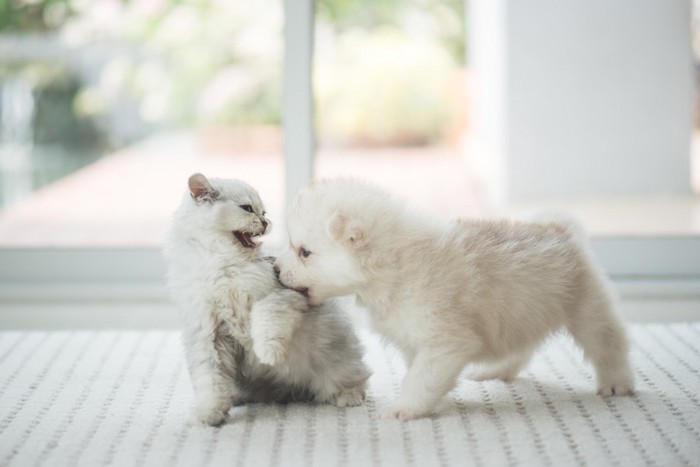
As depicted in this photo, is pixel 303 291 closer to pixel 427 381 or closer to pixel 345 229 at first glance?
pixel 345 229

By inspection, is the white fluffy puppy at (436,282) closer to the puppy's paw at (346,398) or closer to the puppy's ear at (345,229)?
the puppy's ear at (345,229)

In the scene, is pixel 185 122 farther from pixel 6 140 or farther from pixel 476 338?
pixel 476 338

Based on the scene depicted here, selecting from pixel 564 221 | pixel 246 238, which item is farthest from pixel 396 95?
pixel 246 238

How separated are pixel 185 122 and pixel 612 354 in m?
1.68

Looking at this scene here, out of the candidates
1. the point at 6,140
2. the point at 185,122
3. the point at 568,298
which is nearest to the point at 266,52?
the point at 185,122

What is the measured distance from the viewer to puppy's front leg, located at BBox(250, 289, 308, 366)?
1.54 meters

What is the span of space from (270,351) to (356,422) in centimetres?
22

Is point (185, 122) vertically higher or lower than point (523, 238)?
higher

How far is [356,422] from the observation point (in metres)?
1.63

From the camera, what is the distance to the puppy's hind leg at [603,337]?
1750mm

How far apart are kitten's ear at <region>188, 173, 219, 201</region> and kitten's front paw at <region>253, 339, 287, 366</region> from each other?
299 millimetres

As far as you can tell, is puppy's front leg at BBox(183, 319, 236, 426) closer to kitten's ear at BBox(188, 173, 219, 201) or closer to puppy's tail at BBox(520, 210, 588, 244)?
kitten's ear at BBox(188, 173, 219, 201)

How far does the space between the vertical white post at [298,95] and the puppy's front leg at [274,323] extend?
1.18 meters

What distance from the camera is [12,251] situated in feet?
9.30
